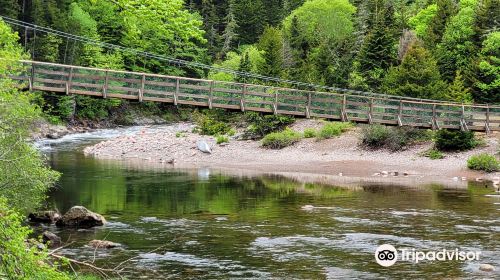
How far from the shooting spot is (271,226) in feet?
65.6

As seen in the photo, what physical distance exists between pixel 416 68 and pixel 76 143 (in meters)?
22.7

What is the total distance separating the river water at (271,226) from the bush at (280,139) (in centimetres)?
941

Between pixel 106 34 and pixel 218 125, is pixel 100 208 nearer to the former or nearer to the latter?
pixel 218 125

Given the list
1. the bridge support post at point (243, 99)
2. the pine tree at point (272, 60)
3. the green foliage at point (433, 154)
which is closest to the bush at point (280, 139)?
the green foliage at point (433, 154)

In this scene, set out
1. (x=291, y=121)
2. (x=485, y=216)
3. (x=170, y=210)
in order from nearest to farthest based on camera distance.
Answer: (x=485, y=216)
(x=170, y=210)
(x=291, y=121)

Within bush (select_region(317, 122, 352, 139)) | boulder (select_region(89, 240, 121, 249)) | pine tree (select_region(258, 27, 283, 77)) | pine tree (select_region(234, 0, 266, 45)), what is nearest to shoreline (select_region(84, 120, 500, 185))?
bush (select_region(317, 122, 352, 139))

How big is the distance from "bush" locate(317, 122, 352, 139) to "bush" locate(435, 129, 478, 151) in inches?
274

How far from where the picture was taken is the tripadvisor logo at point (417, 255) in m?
15.7

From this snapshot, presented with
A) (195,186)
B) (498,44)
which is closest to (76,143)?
(195,186)

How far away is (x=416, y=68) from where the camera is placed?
126 ft

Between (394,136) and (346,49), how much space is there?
21452 mm

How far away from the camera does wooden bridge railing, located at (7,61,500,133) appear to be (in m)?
25.9

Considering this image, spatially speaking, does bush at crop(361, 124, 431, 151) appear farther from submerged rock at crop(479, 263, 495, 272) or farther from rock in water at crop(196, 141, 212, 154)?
submerged rock at crop(479, 263, 495, 272)

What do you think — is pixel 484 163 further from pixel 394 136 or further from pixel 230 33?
pixel 230 33
